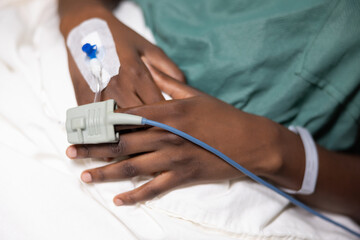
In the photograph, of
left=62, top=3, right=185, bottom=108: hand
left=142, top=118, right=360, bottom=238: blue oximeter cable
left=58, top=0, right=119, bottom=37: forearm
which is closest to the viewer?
left=142, top=118, right=360, bottom=238: blue oximeter cable

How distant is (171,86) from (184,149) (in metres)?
0.19

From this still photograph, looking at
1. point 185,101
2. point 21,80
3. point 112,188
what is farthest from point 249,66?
point 21,80

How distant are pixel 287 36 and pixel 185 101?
35cm

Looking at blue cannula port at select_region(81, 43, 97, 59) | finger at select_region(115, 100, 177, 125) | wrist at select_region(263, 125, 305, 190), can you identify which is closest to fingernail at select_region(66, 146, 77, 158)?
finger at select_region(115, 100, 177, 125)

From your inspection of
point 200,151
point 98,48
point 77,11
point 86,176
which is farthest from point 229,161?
point 77,11

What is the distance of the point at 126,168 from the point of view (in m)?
0.61

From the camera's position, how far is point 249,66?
76cm

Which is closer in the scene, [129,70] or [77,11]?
[129,70]

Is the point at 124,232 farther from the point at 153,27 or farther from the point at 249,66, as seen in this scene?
the point at 153,27

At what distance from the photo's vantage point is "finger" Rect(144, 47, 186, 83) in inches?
31.4

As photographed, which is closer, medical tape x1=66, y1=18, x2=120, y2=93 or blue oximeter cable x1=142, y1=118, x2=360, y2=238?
blue oximeter cable x1=142, y1=118, x2=360, y2=238

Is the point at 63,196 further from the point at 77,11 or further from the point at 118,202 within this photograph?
the point at 77,11

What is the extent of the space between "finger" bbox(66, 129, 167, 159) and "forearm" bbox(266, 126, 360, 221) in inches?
13.2

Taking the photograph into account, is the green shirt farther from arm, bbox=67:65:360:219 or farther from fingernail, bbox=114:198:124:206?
fingernail, bbox=114:198:124:206
